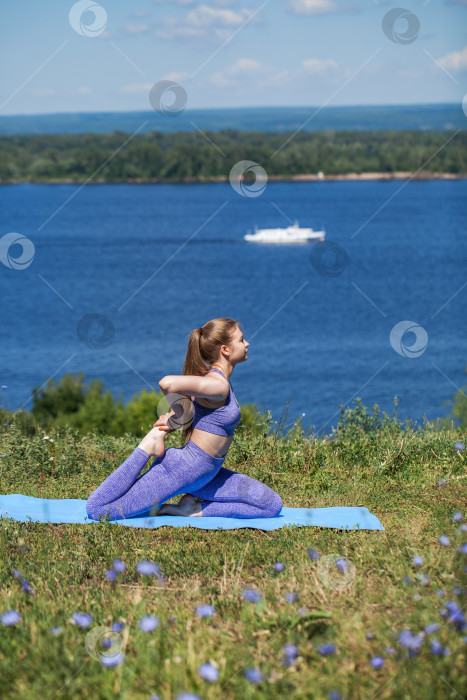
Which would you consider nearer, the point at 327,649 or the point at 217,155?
→ the point at 327,649

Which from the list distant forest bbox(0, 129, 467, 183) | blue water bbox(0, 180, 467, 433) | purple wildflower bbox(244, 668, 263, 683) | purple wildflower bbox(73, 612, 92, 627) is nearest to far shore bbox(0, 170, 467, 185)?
distant forest bbox(0, 129, 467, 183)

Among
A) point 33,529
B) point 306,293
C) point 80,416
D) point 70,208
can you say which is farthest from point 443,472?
point 70,208

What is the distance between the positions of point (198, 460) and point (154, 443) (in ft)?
0.99

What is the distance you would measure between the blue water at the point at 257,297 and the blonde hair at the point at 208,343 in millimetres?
17374

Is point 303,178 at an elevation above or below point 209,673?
above

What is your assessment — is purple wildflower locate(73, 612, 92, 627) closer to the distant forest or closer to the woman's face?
the woman's face

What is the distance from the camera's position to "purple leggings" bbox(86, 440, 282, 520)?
515 centimetres

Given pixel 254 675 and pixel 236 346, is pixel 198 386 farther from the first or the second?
pixel 254 675

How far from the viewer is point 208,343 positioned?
17.2 feet

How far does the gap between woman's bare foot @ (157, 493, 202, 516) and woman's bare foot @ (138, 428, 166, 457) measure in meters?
0.38

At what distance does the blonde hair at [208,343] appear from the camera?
206 inches

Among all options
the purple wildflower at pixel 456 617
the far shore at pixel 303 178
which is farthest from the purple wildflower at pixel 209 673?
the far shore at pixel 303 178

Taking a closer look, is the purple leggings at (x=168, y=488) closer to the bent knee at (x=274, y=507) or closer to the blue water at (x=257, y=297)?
the bent knee at (x=274, y=507)

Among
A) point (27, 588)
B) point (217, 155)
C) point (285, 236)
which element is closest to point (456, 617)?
point (27, 588)
